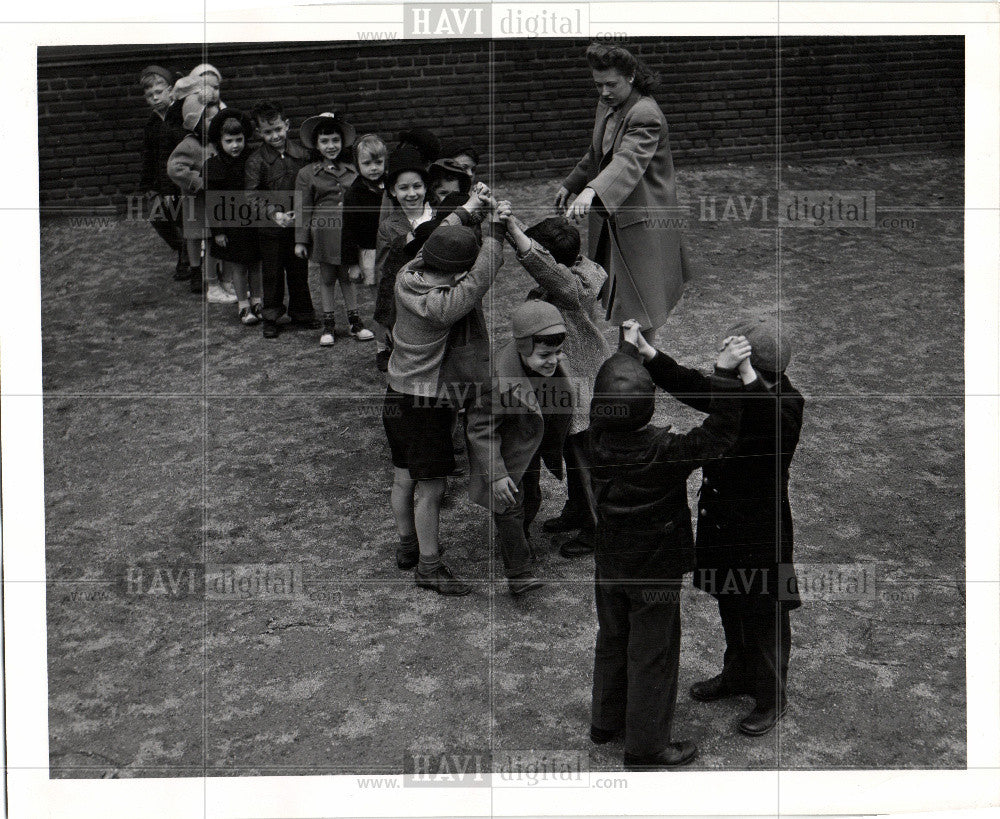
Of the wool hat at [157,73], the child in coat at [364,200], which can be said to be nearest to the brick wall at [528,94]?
the wool hat at [157,73]

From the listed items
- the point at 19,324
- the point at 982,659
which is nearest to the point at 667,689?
the point at 982,659

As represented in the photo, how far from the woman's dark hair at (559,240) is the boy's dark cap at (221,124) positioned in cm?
276

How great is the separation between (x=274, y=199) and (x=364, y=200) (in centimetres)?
66

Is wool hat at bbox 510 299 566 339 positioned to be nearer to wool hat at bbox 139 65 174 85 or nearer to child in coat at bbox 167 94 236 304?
child in coat at bbox 167 94 236 304

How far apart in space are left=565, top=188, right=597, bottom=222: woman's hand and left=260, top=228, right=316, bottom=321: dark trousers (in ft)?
7.02

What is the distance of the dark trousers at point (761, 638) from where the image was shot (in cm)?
475

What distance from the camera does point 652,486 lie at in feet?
14.6

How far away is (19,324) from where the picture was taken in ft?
17.7

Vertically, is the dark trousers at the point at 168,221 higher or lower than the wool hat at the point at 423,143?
lower

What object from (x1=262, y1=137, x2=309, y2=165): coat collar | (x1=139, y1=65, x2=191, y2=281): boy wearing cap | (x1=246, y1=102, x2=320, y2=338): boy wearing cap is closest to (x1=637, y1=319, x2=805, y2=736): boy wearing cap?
(x1=246, y1=102, x2=320, y2=338): boy wearing cap

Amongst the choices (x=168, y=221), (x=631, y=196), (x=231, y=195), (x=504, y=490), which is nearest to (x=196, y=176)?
(x=231, y=195)

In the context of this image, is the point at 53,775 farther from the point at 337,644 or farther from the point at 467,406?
the point at 467,406

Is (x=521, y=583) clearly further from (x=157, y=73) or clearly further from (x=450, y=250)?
(x=157, y=73)

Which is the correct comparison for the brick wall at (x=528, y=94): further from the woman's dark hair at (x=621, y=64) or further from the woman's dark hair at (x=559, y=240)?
the woman's dark hair at (x=559, y=240)
